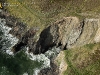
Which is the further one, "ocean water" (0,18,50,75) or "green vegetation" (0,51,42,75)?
"ocean water" (0,18,50,75)

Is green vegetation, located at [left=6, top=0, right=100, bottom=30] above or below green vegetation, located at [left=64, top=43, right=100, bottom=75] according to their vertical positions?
above

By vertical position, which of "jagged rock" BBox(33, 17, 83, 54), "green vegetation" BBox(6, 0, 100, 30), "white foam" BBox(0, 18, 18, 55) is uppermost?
"green vegetation" BBox(6, 0, 100, 30)

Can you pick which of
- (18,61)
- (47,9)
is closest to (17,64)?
(18,61)

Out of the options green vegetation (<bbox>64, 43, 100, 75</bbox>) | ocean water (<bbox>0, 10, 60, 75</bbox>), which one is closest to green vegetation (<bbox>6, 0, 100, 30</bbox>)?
ocean water (<bbox>0, 10, 60, 75</bbox>)

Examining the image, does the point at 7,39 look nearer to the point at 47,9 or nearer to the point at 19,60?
the point at 19,60

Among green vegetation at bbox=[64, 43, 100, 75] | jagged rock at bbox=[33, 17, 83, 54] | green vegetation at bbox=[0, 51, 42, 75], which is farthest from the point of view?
jagged rock at bbox=[33, 17, 83, 54]

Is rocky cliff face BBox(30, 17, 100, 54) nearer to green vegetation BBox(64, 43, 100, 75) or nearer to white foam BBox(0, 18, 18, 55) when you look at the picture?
green vegetation BBox(64, 43, 100, 75)
